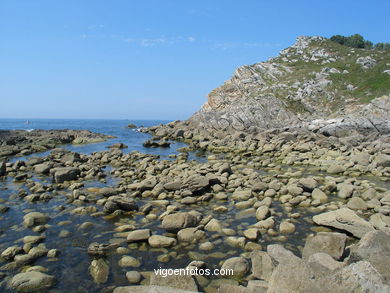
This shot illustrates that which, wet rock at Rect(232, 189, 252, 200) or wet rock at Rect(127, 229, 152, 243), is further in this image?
wet rock at Rect(232, 189, 252, 200)

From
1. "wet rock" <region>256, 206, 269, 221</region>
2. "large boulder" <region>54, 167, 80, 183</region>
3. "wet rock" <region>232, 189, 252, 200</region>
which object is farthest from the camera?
"large boulder" <region>54, 167, 80, 183</region>

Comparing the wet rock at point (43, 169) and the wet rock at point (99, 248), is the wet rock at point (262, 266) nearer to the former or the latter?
the wet rock at point (99, 248)

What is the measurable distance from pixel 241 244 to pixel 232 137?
98.6 feet

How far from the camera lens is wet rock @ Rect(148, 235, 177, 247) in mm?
9781

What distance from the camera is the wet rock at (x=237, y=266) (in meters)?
7.91

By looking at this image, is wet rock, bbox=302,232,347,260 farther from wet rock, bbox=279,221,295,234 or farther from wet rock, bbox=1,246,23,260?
wet rock, bbox=1,246,23,260

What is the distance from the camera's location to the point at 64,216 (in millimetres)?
12750

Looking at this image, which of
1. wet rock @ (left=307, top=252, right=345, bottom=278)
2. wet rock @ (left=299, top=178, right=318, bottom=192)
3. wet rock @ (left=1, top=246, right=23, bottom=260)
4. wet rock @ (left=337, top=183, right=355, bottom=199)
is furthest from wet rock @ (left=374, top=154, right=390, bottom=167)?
wet rock @ (left=1, top=246, right=23, bottom=260)

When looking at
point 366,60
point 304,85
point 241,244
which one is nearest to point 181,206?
point 241,244

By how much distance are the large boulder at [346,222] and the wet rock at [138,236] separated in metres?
6.40

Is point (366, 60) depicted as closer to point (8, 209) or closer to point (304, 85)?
point (304, 85)

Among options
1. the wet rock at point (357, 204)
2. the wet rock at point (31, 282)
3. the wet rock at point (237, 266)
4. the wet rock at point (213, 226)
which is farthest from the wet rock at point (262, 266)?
the wet rock at point (357, 204)

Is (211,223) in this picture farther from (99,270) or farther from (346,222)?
(346,222)

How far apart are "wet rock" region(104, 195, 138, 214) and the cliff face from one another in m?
31.5
